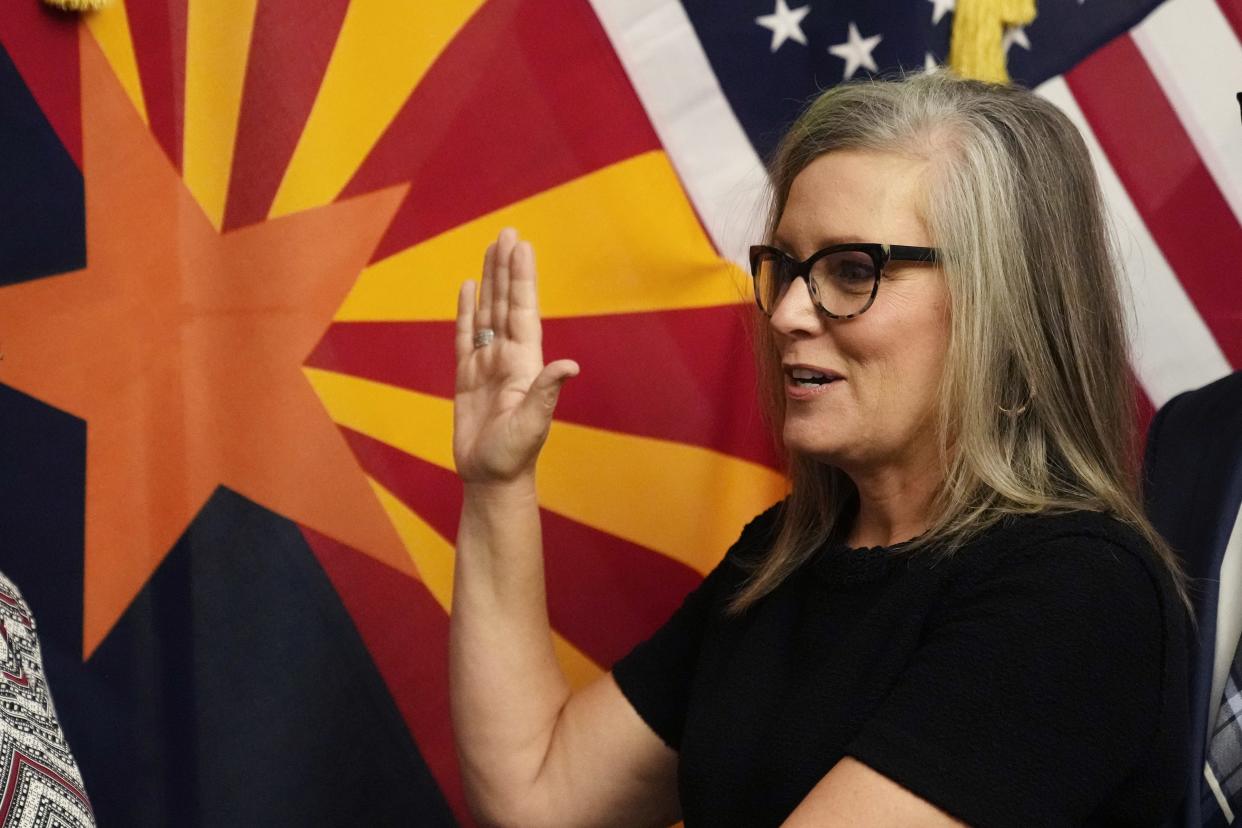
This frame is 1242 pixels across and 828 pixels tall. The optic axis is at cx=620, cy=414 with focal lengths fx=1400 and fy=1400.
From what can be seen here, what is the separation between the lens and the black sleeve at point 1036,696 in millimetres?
1090

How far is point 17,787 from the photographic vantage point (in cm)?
105

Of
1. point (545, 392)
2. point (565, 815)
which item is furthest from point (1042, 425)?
point (565, 815)

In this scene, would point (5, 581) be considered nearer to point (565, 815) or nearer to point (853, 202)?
point (565, 815)

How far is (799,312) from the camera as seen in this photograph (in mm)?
1304

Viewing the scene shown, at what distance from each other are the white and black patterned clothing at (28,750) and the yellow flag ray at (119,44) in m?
0.63

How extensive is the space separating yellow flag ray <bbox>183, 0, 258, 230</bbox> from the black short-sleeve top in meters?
0.81

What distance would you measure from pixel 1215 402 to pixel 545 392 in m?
0.71

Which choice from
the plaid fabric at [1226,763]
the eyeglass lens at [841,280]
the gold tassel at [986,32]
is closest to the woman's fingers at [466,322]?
the eyeglass lens at [841,280]

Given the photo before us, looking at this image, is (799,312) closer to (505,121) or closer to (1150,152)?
(505,121)

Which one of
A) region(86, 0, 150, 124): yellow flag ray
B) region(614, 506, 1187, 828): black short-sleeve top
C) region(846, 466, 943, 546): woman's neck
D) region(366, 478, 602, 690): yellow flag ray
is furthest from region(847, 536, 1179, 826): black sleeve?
region(86, 0, 150, 124): yellow flag ray

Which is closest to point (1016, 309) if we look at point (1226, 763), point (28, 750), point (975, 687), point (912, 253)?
point (912, 253)

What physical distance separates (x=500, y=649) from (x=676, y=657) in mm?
189

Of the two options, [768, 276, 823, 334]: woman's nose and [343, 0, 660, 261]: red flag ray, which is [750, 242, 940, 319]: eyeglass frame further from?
[343, 0, 660, 261]: red flag ray

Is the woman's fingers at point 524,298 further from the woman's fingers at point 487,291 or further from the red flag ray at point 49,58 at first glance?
the red flag ray at point 49,58
